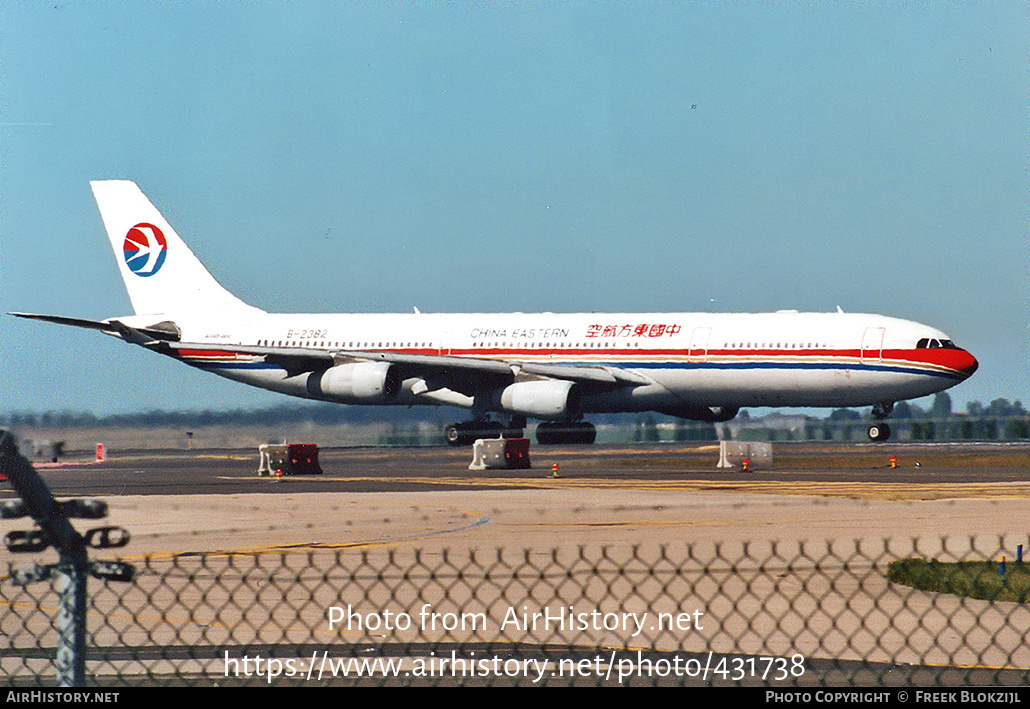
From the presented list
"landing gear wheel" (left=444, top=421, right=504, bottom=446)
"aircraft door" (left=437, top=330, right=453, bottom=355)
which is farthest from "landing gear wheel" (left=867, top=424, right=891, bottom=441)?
"aircraft door" (left=437, top=330, right=453, bottom=355)

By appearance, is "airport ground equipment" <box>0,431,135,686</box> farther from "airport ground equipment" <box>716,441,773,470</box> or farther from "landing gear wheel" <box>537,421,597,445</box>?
"landing gear wheel" <box>537,421,597,445</box>

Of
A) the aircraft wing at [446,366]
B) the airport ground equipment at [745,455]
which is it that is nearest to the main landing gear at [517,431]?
the aircraft wing at [446,366]

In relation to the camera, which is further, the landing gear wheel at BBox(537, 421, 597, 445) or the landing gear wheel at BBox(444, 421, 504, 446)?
the landing gear wheel at BBox(537, 421, 597, 445)

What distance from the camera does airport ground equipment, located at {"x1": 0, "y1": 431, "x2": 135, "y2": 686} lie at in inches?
243

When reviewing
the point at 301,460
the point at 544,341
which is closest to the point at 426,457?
the point at 544,341

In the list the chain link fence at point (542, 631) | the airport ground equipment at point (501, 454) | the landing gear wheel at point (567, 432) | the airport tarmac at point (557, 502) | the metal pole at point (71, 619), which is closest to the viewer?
the metal pole at point (71, 619)

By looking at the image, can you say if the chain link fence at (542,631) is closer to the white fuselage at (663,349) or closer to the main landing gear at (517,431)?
the white fuselage at (663,349)

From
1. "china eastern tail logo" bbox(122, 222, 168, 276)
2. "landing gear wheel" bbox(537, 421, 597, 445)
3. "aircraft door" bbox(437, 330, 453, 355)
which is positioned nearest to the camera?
"aircraft door" bbox(437, 330, 453, 355)

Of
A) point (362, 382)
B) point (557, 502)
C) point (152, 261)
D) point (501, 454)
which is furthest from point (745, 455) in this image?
point (152, 261)

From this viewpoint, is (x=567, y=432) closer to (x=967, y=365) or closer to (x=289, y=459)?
(x=967, y=365)

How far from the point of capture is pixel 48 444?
22.9 feet

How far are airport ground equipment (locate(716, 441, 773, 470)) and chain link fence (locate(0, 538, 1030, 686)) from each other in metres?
26.5

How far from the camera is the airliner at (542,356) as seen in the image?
1919 inches

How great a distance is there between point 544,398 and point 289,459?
1248 cm
